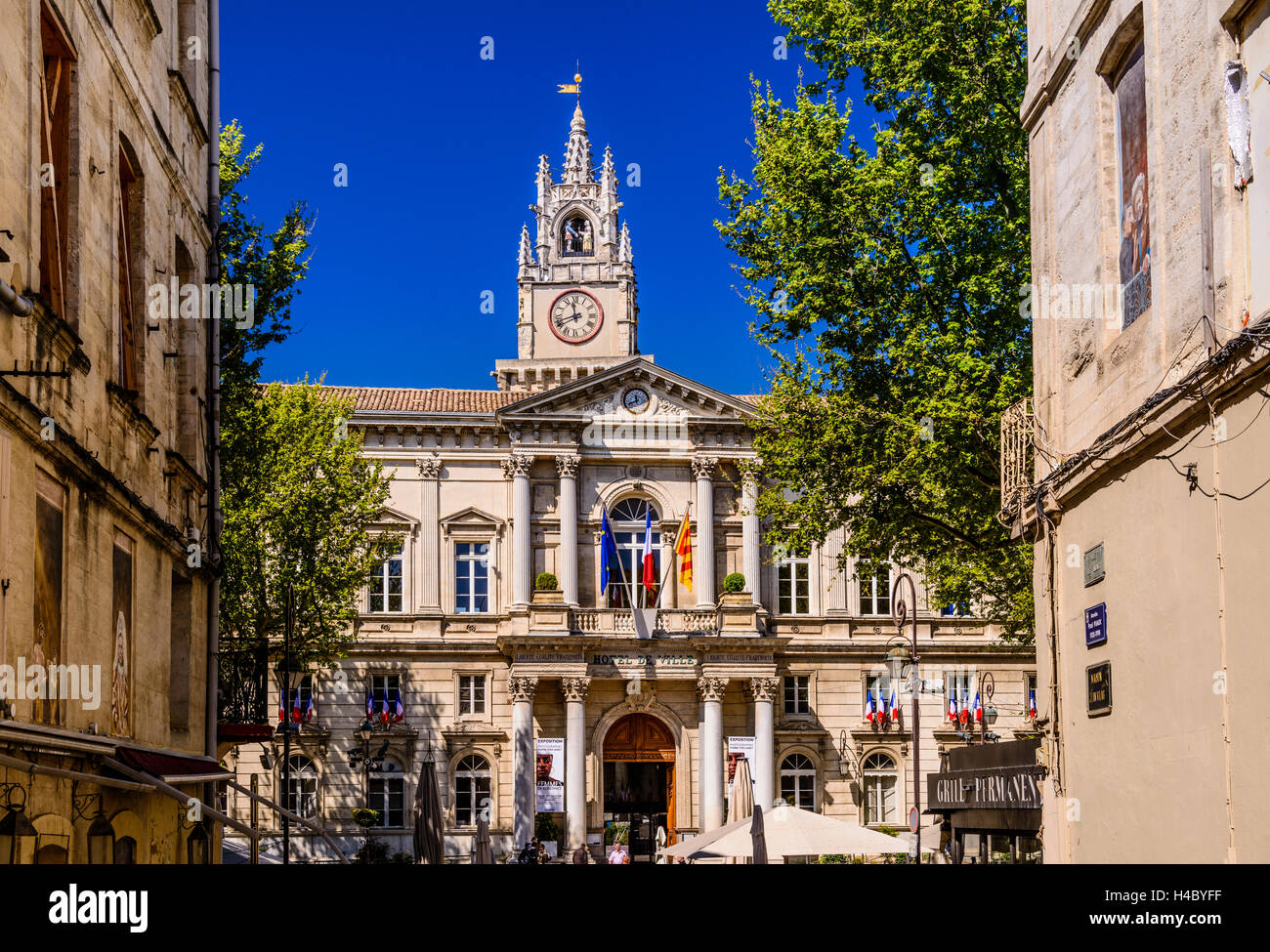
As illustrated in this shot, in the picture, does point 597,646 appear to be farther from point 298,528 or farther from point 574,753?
point 298,528

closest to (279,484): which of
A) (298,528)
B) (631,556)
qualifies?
(298,528)

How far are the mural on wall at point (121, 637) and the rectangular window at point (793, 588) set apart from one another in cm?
3764

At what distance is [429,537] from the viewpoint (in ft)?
165

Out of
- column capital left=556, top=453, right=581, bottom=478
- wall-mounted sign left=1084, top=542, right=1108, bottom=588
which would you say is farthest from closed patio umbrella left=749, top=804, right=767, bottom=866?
column capital left=556, top=453, right=581, bottom=478

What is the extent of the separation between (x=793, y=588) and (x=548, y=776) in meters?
10.3

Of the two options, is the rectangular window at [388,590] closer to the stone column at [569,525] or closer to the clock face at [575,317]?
the stone column at [569,525]

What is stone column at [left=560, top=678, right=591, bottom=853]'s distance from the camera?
48000 mm

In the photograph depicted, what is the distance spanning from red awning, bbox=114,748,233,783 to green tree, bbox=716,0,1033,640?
10.9 meters

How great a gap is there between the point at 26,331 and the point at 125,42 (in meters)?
5.45

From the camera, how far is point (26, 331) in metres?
10.4
